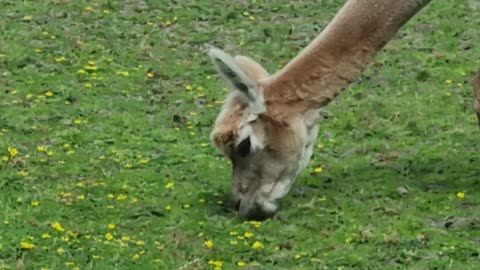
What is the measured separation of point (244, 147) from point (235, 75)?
43 cm

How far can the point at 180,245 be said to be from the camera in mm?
6555

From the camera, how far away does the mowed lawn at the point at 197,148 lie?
652 centimetres

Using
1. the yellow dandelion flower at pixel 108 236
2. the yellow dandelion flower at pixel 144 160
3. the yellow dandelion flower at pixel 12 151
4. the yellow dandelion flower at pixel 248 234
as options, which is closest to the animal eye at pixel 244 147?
the yellow dandelion flower at pixel 248 234

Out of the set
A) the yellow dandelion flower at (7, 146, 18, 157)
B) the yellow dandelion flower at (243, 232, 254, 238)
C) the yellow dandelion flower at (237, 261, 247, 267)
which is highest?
the yellow dandelion flower at (237, 261, 247, 267)

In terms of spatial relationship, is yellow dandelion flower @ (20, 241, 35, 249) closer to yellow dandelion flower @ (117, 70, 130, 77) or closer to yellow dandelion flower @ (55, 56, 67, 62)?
yellow dandelion flower @ (117, 70, 130, 77)

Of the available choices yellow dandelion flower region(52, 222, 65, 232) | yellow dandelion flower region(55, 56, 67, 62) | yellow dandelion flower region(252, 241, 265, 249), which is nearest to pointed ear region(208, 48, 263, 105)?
yellow dandelion flower region(252, 241, 265, 249)

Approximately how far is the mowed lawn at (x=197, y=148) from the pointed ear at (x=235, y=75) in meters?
0.69

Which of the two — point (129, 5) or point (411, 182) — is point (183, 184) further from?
point (129, 5)

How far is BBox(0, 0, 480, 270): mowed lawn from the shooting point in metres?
6.52

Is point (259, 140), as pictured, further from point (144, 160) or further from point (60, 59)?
point (60, 59)

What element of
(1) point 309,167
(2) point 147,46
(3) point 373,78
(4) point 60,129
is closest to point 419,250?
(1) point 309,167

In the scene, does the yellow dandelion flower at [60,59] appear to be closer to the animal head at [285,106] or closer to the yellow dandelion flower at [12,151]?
the yellow dandelion flower at [12,151]

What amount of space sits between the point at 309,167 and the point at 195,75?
276 cm

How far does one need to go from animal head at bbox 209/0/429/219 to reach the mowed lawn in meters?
0.19
